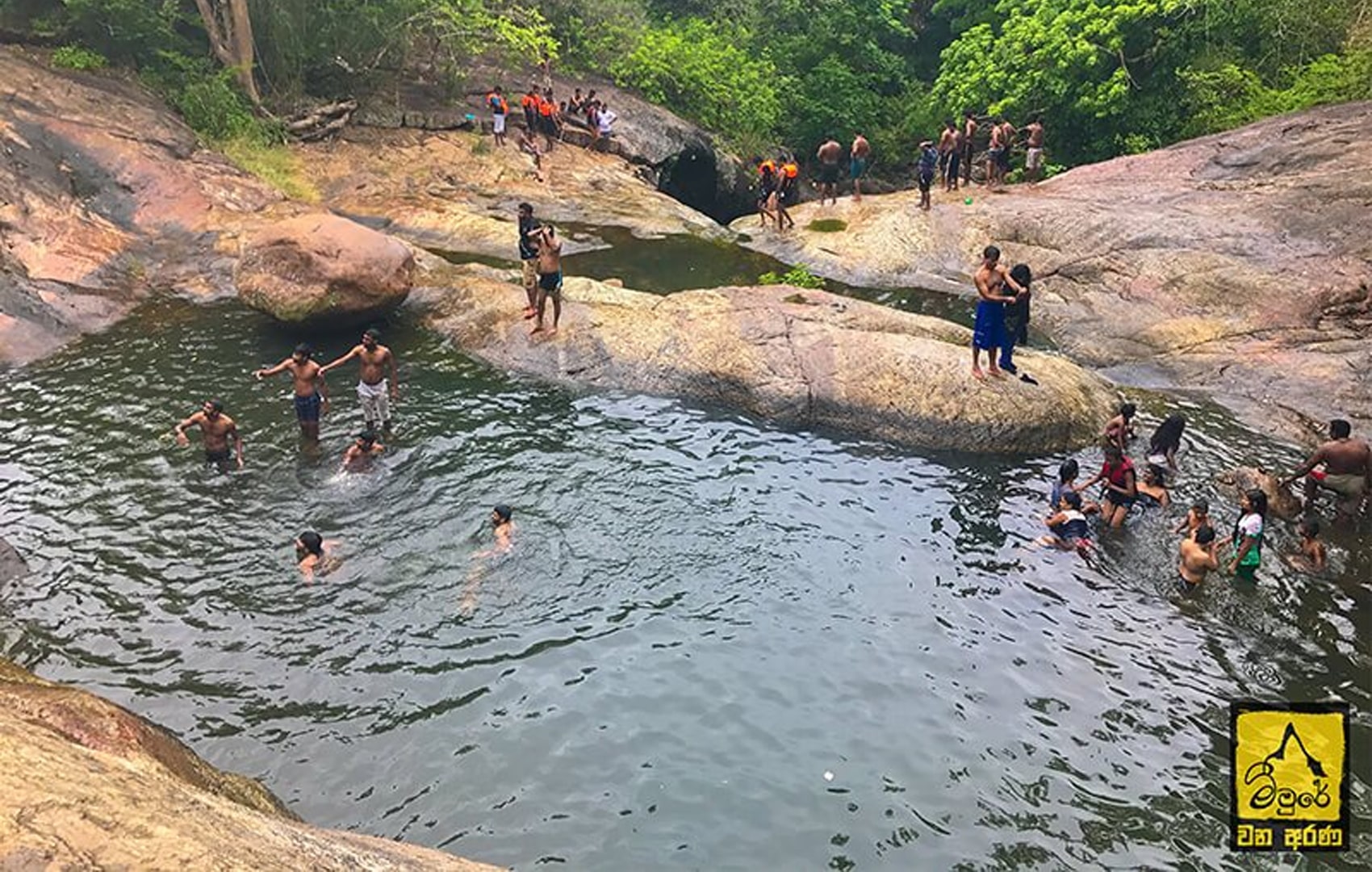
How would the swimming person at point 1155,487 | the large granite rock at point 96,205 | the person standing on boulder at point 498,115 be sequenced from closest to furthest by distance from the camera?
the swimming person at point 1155,487
the large granite rock at point 96,205
the person standing on boulder at point 498,115

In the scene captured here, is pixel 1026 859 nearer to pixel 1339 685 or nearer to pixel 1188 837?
pixel 1188 837

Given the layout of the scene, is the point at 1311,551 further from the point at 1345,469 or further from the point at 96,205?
the point at 96,205

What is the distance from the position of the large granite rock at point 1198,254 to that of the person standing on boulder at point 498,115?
9.93m

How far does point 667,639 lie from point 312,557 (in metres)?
4.35

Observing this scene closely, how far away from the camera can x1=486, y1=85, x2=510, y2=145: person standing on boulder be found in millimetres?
28641

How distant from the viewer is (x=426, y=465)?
535 inches

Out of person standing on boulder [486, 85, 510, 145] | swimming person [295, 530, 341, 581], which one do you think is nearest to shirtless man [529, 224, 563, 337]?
swimming person [295, 530, 341, 581]

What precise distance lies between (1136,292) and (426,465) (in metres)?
15.0

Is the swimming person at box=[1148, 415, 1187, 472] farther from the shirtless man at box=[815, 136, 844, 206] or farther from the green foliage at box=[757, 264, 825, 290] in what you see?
the shirtless man at box=[815, 136, 844, 206]

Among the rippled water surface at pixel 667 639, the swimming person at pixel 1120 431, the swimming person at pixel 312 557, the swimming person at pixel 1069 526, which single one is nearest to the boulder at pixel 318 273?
the rippled water surface at pixel 667 639

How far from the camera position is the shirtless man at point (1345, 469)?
1222cm

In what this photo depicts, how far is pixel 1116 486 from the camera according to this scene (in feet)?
40.4

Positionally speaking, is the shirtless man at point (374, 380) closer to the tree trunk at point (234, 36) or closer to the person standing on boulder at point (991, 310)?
the person standing on boulder at point (991, 310)

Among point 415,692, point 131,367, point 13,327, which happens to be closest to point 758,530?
point 415,692
